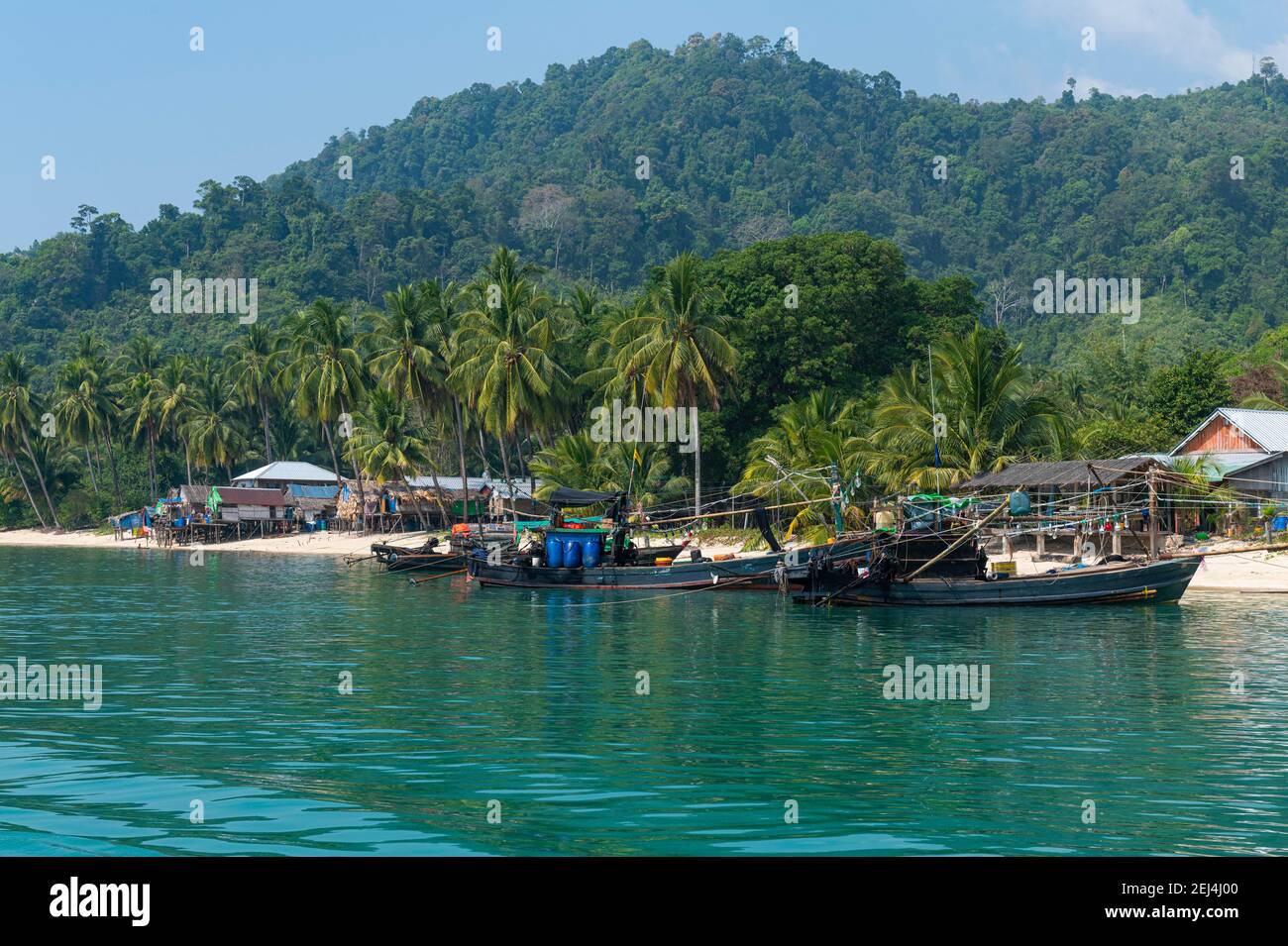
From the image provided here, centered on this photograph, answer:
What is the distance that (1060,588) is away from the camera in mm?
39219

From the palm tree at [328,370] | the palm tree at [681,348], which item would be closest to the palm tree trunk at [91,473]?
the palm tree at [328,370]

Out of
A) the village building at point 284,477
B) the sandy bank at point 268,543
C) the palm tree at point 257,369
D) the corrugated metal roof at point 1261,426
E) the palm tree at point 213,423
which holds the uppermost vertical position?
the palm tree at point 257,369

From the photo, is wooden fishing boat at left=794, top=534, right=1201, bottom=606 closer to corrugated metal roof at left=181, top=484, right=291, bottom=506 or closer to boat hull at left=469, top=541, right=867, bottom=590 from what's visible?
boat hull at left=469, top=541, right=867, bottom=590

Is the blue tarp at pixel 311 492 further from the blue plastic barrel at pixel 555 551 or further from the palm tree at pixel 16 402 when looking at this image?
the blue plastic barrel at pixel 555 551

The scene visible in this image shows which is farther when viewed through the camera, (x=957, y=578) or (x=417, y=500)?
(x=417, y=500)

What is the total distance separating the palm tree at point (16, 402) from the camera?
101 metres

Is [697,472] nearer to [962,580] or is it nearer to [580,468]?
[580,468]

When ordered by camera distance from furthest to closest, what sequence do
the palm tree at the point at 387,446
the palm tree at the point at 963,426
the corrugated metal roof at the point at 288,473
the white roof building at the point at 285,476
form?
the white roof building at the point at 285,476 < the corrugated metal roof at the point at 288,473 < the palm tree at the point at 387,446 < the palm tree at the point at 963,426

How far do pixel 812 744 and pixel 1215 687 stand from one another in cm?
976

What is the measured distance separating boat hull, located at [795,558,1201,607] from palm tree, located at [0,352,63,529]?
84.4 m

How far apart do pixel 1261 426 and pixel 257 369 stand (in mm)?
73097

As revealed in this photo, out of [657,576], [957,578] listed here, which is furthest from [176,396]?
[957,578]

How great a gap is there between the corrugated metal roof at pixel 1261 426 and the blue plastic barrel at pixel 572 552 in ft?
85.8
